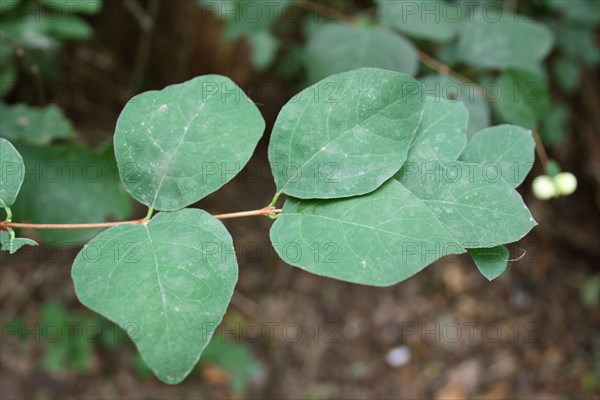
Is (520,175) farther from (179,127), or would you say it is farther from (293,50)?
(293,50)

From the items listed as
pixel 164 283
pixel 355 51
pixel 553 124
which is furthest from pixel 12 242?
pixel 553 124

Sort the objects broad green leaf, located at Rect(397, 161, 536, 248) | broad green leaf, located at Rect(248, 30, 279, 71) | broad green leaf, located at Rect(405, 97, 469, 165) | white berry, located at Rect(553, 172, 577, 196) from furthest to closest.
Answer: broad green leaf, located at Rect(248, 30, 279, 71) < white berry, located at Rect(553, 172, 577, 196) < broad green leaf, located at Rect(405, 97, 469, 165) < broad green leaf, located at Rect(397, 161, 536, 248)

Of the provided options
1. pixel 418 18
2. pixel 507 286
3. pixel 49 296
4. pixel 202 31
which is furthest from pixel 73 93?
pixel 507 286

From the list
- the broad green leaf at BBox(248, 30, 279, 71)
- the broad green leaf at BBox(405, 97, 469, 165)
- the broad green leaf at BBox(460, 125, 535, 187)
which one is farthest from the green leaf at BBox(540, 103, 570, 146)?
the broad green leaf at BBox(405, 97, 469, 165)

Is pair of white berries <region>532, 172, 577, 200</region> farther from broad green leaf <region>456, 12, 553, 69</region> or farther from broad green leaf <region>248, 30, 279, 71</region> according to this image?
broad green leaf <region>248, 30, 279, 71</region>

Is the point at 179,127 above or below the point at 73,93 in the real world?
above

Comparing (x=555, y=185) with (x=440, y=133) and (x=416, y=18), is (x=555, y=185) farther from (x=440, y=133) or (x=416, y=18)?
(x=416, y=18)
